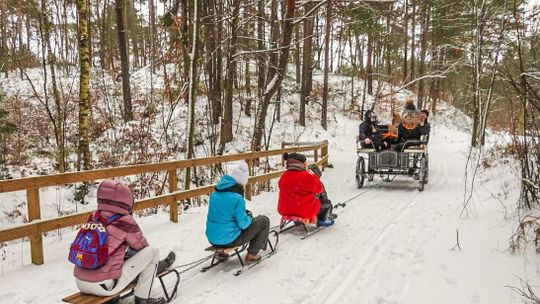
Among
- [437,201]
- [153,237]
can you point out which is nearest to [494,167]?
[437,201]

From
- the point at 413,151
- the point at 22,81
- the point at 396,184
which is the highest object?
the point at 22,81

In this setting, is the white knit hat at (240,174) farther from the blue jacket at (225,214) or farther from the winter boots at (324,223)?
the winter boots at (324,223)

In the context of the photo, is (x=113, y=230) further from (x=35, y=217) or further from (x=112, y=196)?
(x=35, y=217)

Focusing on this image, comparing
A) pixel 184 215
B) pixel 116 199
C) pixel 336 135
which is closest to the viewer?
pixel 116 199

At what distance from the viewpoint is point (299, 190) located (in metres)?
6.65

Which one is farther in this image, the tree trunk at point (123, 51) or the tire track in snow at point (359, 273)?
the tree trunk at point (123, 51)

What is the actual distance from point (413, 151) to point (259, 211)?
4730 mm

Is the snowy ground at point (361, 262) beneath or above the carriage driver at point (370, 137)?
beneath

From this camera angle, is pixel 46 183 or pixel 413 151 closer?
pixel 46 183

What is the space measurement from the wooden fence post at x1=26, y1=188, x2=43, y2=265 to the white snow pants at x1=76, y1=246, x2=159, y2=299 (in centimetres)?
167

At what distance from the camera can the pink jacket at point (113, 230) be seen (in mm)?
3656

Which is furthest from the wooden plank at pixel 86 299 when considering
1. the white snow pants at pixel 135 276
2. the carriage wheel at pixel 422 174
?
the carriage wheel at pixel 422 174

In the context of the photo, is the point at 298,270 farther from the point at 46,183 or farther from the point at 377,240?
the point at 46,183

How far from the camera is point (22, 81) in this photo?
29188mm
